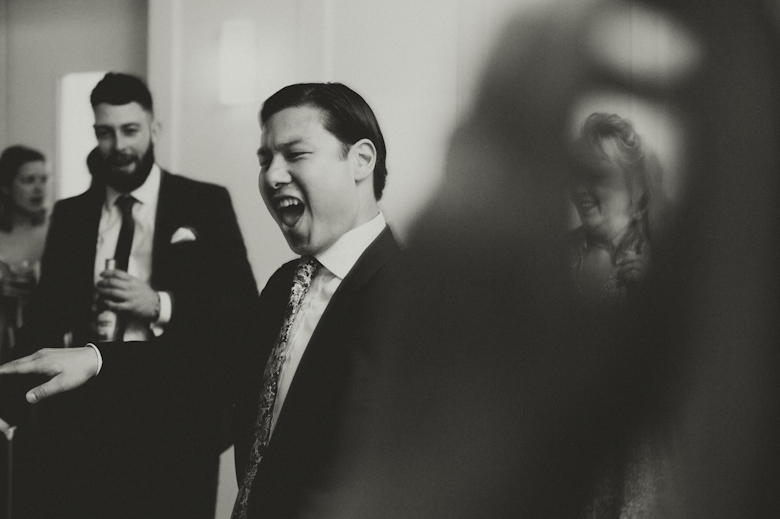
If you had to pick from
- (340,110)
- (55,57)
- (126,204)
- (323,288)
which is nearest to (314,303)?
(323,288)

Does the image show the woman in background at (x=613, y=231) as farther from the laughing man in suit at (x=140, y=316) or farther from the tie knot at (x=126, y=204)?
the tie knot at (x=126, y=204)

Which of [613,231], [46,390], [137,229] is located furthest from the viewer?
[137,229]

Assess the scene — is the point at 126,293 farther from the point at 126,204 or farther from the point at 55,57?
the point at 55,57

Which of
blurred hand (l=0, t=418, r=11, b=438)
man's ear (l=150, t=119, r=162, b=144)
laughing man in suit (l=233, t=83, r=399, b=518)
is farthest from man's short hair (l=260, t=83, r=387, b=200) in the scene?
blurred hand (l=0, t=418, r=11, b=438)

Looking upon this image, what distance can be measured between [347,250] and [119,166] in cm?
42

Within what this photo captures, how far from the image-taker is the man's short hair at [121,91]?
1.23 m

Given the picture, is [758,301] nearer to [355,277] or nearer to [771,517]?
[771,517]

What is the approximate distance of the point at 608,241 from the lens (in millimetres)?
1119

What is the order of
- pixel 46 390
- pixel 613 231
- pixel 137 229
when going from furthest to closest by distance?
pixel 137 229
pixel 613 231
pixel 46 390

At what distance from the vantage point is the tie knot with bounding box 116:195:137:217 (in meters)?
1.23

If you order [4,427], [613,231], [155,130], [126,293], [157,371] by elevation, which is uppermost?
[155,130]

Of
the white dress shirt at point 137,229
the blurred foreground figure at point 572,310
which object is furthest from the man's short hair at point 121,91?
the blurred foreground figure at point 572,310

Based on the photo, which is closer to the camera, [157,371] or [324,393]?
[324,393]

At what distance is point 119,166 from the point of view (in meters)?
1.24
